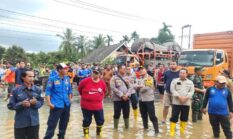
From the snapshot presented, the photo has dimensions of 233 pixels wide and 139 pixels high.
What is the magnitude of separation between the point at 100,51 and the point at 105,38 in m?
10.8

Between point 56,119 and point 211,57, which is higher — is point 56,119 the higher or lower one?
the lower one

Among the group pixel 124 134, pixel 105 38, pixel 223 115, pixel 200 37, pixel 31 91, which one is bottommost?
pixel 124 134

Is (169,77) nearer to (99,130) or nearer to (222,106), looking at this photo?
(222,106)

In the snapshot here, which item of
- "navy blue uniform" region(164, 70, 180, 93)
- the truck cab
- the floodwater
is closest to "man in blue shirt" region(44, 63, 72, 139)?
the floodwater

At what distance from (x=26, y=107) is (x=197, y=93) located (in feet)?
19.5

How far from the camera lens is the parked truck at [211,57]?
14.9 m

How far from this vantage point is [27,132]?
5.20 metres

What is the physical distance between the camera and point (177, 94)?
7824 millimetres

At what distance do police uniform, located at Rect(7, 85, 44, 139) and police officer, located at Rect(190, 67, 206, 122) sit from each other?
550 centimetres

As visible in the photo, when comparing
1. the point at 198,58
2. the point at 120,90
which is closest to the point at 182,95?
the point at 120,90

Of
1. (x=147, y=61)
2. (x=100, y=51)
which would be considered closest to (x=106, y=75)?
(x=147, y=61)

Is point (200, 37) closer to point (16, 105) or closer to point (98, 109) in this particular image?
point (98, 109)

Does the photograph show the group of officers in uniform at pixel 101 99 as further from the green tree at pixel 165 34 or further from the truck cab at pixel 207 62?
the green tree at pixel 165 34

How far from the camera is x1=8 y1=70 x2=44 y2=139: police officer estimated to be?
5051mm
